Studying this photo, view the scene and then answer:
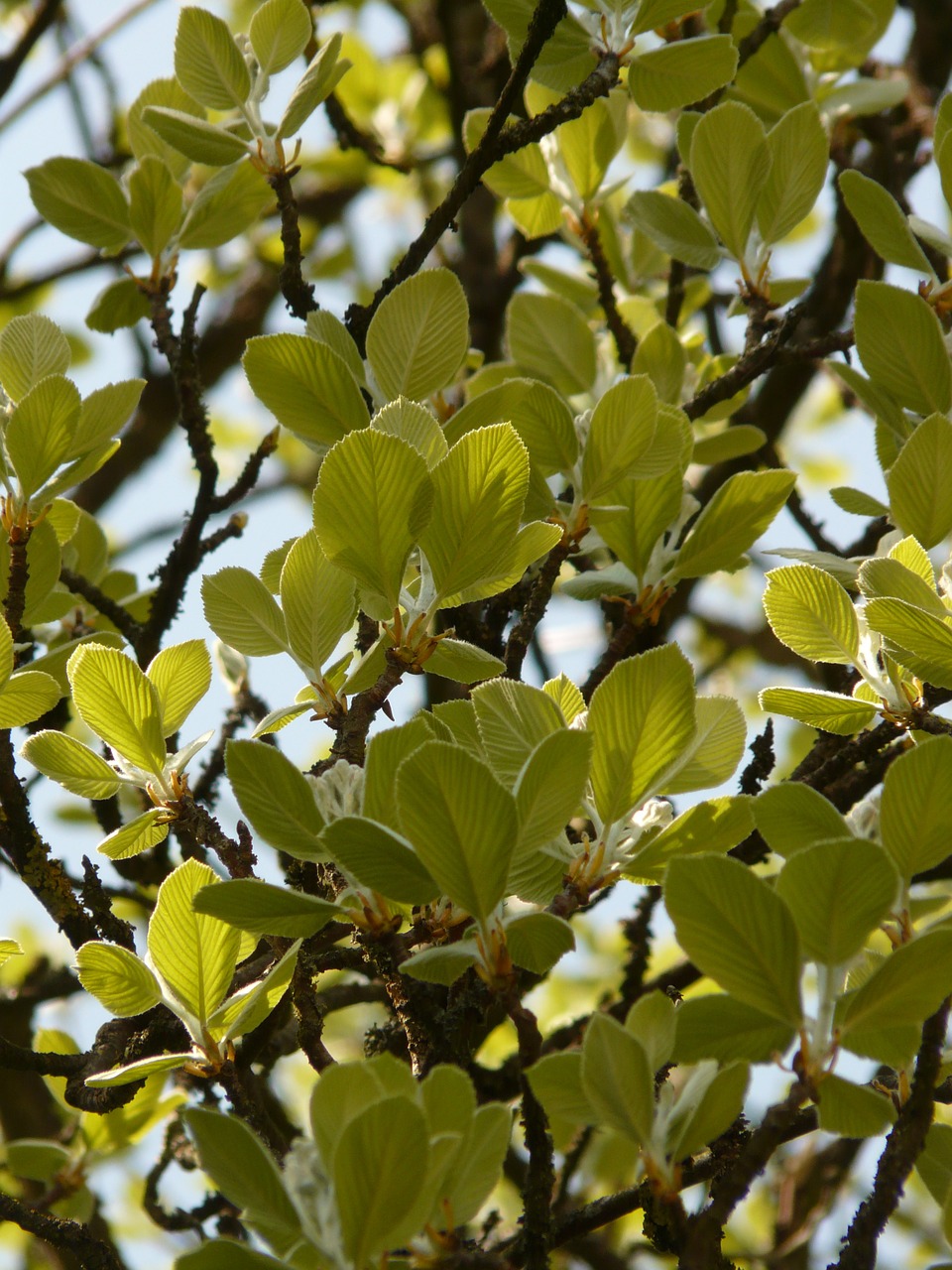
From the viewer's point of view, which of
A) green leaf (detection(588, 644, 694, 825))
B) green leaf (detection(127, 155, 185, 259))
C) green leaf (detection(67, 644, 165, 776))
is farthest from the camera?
green leaf (detection(127, 155, 185, 259))

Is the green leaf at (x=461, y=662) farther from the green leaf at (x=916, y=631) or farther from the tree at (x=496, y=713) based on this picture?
the green leaf at (x=916, y=631)

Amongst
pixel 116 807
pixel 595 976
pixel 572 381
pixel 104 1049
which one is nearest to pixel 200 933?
pixel 104 1049

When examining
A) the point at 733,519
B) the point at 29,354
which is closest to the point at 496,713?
the point at 733,519

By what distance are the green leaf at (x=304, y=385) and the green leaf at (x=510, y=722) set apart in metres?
0.32

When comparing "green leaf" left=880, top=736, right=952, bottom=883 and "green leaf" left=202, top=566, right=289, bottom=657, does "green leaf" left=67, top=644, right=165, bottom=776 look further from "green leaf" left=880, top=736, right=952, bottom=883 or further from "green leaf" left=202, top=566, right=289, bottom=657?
"green leaf" left=880, top=736, right=952, bottom=883

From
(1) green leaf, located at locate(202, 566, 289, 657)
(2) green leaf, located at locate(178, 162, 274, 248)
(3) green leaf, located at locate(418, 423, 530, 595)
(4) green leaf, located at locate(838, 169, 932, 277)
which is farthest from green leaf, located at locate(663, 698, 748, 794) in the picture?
(2) green leaf, located at locate(178, 162, 274, 248)

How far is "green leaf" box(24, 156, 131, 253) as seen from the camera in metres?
1.61

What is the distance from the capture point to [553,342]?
5.37ft

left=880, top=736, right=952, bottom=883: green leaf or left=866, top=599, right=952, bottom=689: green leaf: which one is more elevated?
left=866, top=599, right=952, bottom=689: green leaf

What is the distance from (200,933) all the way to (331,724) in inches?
8.4

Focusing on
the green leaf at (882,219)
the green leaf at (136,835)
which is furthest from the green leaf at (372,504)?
the green leaf at (882,219)

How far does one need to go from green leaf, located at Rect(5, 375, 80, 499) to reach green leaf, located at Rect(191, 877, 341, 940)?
20.9 inches

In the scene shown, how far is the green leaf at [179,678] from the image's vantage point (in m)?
1.15

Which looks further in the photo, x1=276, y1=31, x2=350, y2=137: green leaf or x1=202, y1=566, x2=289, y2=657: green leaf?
x1=276, y1=31, x2=350, y2=137: green leaf
